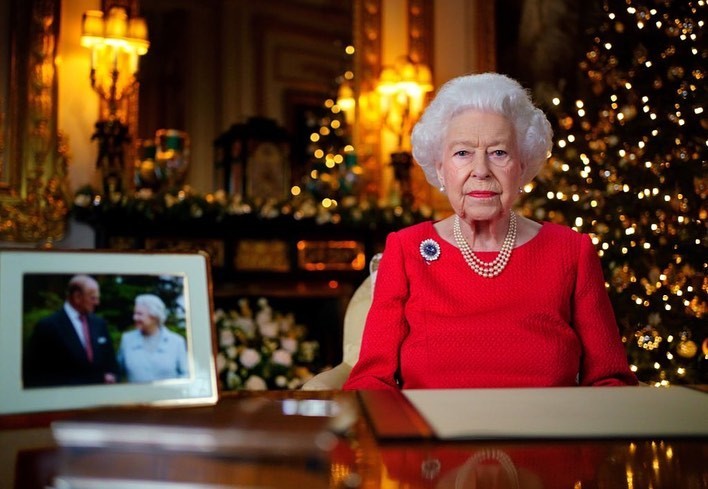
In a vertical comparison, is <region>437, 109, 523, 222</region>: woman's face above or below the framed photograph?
above

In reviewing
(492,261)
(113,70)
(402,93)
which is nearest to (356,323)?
(492,261)

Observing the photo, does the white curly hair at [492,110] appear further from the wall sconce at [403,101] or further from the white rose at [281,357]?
the wall sconce at [403,101]

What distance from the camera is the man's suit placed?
949mm

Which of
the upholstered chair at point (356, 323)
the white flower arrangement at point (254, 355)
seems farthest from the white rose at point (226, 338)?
the upholstered chair at point (356, 323)

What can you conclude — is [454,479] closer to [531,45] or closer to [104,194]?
[104,194]

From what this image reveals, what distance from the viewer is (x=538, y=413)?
1.00 metres

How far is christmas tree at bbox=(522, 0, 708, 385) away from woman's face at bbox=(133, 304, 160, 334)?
3731 millimetres

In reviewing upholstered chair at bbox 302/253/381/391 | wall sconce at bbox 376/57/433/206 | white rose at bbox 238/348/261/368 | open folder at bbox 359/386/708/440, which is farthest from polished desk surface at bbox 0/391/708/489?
wall sconce at bbox 376/57/433/206

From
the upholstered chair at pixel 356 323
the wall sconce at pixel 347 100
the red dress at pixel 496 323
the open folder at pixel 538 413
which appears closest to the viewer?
the open folder at pixel 538 413

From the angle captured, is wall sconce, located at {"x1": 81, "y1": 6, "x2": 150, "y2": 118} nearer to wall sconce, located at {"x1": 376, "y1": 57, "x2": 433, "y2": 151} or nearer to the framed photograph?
wall sconce, located at {"x1": 376, "y1": 57, "x2": 433, "y2": 151}

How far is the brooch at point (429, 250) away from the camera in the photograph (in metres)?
1.84

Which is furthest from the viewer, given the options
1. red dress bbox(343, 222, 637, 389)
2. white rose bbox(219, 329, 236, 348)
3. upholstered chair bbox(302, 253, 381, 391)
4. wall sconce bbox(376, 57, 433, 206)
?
wall sconce bbox(376, 57, 433, 206)

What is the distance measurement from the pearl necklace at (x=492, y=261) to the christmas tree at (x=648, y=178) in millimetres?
2717

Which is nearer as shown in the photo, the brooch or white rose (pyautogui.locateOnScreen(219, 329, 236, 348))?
Result: the brooch
